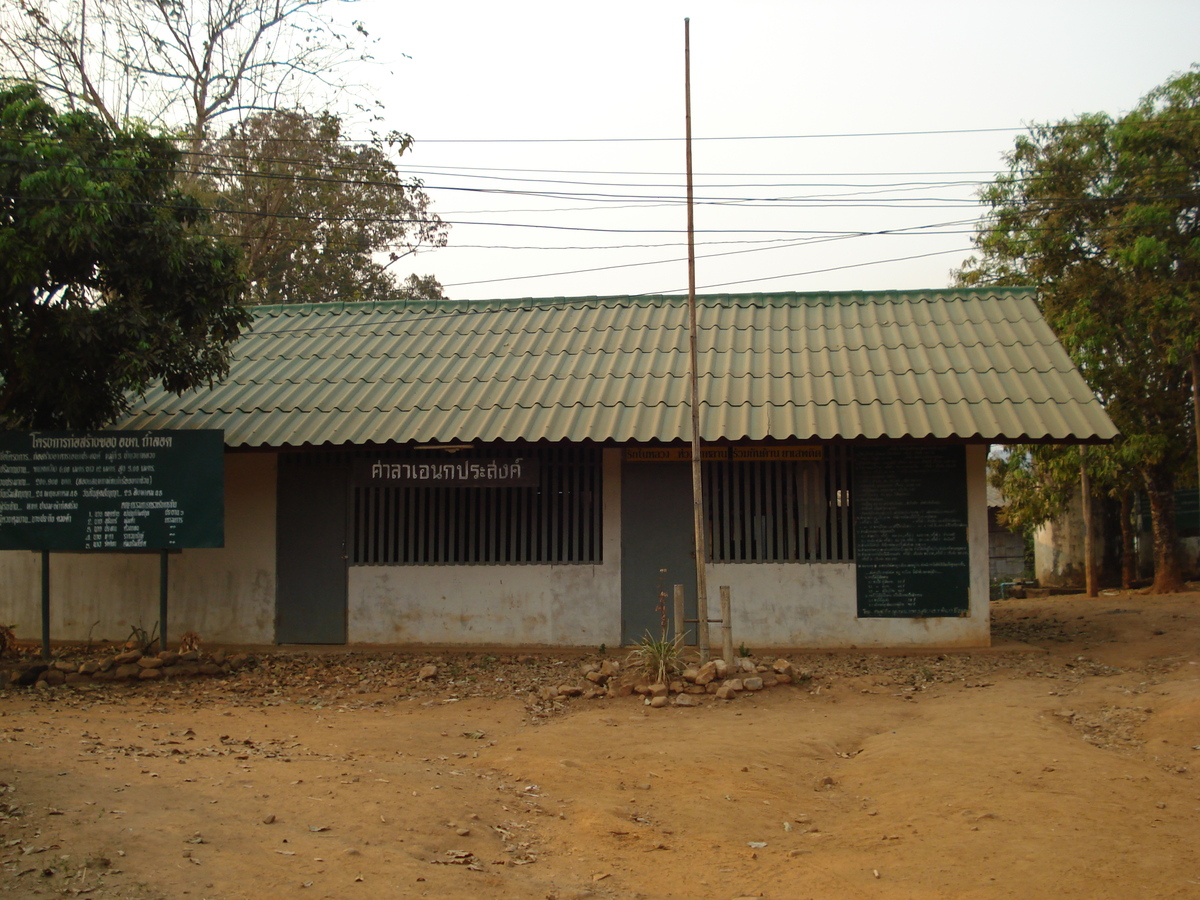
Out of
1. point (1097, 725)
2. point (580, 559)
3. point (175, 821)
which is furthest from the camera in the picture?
point (580, 559)

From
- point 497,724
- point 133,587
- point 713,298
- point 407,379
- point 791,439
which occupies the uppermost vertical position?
point 713,298

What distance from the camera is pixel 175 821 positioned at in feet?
17.2

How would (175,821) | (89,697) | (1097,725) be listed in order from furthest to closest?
1. (89,697)
2. (1097,725)
3. (175,821)

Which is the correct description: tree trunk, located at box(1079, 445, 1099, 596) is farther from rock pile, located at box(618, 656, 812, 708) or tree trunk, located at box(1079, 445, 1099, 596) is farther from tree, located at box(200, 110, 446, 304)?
tree, located at box(200, 110, 446, 304)

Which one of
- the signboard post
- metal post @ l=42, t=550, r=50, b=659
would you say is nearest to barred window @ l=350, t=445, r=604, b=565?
the signboard post

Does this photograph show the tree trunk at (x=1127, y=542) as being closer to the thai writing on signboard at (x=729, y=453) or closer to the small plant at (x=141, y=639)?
the thai writing on signboard at (x=729, y=453)

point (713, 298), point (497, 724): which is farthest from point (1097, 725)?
point (713, 298)

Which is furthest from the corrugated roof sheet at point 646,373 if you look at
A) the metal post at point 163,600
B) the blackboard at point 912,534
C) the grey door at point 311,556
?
the metal post at point 163,600

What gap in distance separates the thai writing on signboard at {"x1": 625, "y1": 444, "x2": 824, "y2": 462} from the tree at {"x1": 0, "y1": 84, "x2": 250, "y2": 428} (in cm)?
488

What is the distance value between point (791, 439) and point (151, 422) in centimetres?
775

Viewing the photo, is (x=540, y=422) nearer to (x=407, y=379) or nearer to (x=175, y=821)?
(x=407, y=379)

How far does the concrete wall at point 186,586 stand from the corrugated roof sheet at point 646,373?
106cm

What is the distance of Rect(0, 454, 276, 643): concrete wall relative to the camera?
12.6m

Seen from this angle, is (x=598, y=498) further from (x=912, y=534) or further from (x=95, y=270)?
(x=95, y=270)
